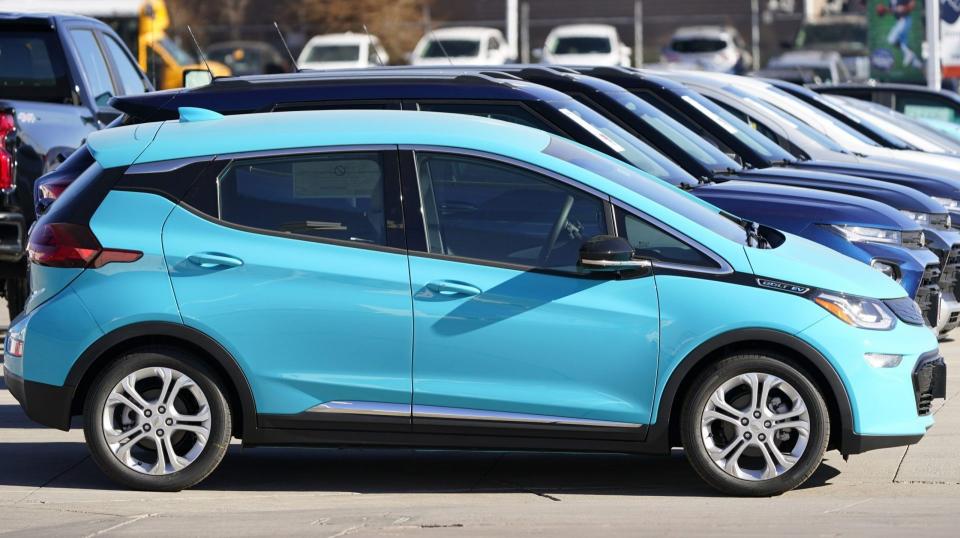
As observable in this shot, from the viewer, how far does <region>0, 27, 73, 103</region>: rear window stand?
42.4ft

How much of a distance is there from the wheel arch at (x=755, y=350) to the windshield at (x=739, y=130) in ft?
17.6

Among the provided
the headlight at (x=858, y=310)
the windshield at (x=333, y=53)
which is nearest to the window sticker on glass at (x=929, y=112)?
the headlight at (x=858, y=310)

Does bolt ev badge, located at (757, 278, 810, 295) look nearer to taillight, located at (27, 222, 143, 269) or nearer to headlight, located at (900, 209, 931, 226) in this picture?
taillight, located at (27, 222, 143, 269)

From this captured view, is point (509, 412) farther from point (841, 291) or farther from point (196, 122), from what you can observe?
point (196, 122)

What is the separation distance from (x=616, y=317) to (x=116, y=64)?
8.13m

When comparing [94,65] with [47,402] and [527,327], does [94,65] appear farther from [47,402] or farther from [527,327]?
[527,327]

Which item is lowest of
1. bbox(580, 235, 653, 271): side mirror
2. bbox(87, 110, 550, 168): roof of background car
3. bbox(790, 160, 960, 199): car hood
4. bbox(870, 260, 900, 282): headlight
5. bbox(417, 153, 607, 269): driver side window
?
bbox(870, 260, 900, 282): headlight

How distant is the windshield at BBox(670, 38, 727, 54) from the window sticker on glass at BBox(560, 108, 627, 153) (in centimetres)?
3731

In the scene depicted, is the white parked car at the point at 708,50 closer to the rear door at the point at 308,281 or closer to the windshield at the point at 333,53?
the windshield at the point at 333,53

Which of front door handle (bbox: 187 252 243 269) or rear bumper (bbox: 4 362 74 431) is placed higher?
front door handle (bbox: 187 252 243 269)

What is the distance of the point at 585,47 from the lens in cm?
4619

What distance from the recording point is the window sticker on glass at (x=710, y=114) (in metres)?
12.1

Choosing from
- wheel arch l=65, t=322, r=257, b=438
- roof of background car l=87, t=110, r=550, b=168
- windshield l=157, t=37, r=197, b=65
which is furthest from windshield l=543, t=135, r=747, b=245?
windshield l=157, t=37, r=197, b=65

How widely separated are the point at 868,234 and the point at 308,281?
4344 mm
